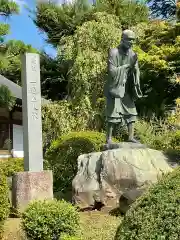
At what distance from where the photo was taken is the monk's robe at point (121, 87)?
9977mm

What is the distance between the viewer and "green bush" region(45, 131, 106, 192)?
38.7 ft

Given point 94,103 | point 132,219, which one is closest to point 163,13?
point 94,103

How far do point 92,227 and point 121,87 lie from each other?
11.4ft

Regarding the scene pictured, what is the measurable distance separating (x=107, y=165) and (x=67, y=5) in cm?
1643

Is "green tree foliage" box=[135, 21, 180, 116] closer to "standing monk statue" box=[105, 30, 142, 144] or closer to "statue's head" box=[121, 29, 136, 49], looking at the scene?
"standing monk statue" box=[105, 30, 142, 144]

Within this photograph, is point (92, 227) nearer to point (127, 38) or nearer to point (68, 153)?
point (127, 38)

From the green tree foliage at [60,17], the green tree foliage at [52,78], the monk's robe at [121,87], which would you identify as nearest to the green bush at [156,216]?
the monk's robe at [121,87]

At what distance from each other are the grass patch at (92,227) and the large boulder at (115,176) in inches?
15.7

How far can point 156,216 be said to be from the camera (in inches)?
148

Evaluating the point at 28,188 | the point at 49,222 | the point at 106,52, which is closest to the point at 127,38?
the point at 28,188

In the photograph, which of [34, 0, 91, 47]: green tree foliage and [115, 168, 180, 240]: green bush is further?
[34, 0, 91, 47]: green tree foliage

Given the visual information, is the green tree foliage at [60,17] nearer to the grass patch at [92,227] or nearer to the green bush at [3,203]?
the grass patch at [92,227]

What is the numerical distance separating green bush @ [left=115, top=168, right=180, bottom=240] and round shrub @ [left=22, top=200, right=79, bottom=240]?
1962 millimetres

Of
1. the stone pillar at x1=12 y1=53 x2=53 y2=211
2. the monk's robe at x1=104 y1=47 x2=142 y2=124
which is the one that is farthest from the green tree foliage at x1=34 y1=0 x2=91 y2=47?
the stone pillar at x1=12 y1=53 x2=53 y2=211
